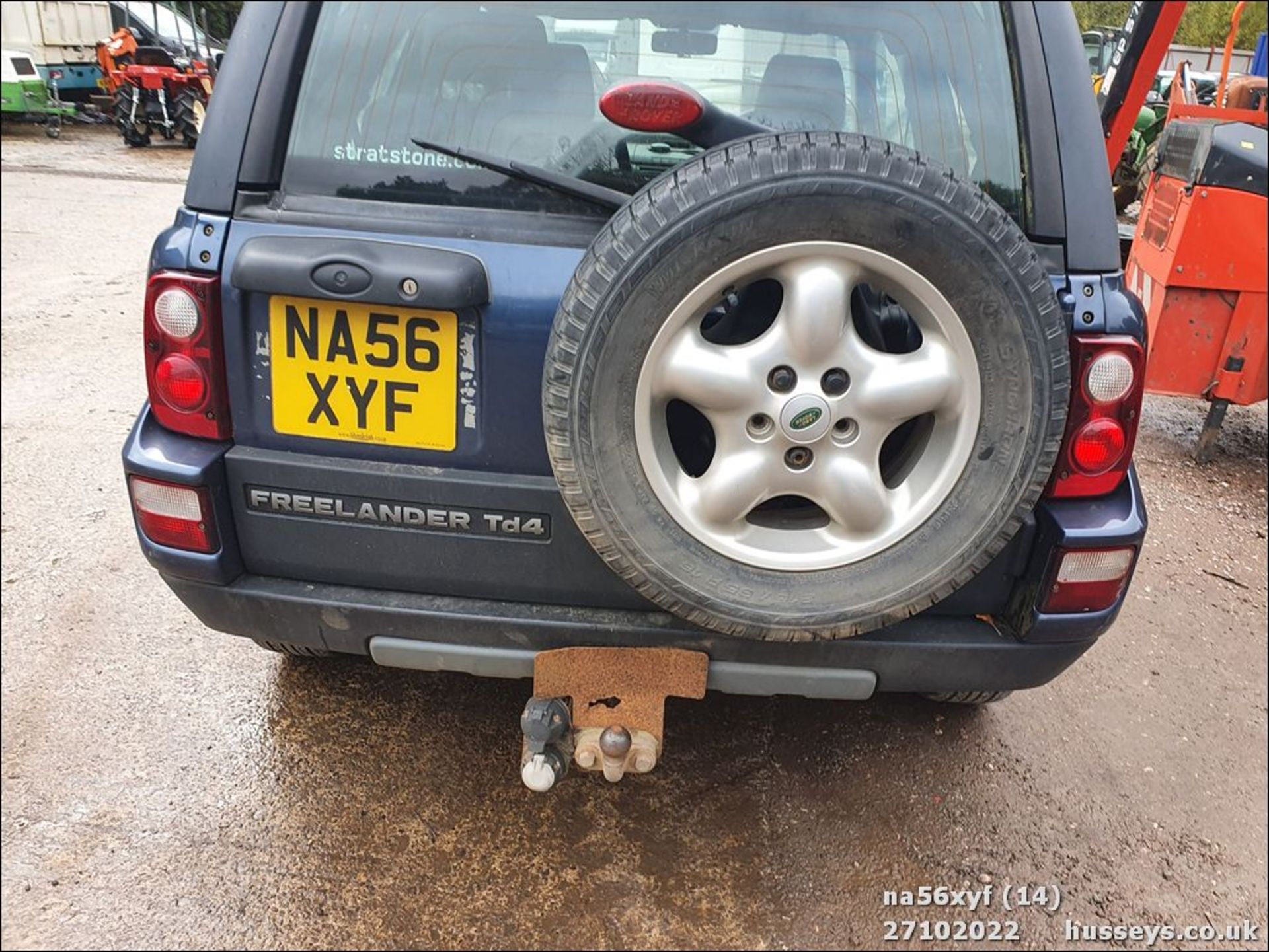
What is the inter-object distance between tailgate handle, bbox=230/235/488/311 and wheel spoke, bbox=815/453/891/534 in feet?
2.39

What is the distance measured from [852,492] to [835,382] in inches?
8.6

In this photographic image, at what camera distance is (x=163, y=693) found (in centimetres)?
272

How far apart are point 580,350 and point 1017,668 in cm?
119

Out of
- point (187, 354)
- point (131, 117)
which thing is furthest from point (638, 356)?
point (131, 117)

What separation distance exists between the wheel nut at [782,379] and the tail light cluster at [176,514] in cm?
116

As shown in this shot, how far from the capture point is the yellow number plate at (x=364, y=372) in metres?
1.88

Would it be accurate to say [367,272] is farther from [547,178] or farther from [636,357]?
[636,357]

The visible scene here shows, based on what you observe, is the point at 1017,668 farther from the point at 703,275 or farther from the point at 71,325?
the point at 71,325

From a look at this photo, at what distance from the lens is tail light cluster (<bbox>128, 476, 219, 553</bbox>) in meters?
2.00

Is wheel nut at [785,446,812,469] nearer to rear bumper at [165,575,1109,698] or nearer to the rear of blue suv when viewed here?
the rear of blue suv

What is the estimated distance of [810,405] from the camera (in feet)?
5.82

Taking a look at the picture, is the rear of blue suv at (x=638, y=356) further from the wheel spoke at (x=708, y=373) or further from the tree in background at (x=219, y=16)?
the tree in background at (x=219, y=16)

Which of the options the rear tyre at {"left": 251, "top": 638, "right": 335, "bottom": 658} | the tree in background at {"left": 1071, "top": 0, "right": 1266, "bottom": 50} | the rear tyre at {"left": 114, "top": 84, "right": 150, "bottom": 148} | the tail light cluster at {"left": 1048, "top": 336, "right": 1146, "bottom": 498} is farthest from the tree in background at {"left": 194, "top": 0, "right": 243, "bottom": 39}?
the tail light cluster at {"left": 1048, "top": 336, "right": 1146, "bottom": 498}

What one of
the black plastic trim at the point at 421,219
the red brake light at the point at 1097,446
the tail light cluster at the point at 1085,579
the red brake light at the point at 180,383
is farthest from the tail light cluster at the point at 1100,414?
the red brake light at the point at 180,383
